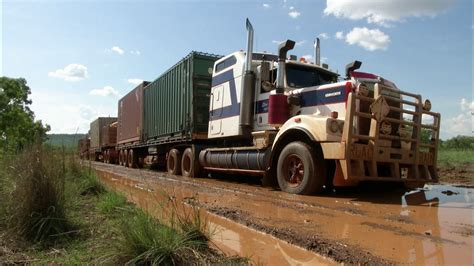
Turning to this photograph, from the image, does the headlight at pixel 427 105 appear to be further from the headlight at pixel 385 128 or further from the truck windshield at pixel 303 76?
the truck windshield at pixel 303 76

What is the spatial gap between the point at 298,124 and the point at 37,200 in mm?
4895

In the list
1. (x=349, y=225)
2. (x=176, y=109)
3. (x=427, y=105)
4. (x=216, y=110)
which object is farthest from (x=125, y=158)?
(x=349, y=225)

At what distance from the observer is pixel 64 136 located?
246 inches

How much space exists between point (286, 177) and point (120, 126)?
57.6ft

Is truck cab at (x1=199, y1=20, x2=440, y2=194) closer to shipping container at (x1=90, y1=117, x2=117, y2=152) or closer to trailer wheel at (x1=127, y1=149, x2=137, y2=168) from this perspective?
trailer wheel at (x1=127, y1=149, x2=137, y2=168)

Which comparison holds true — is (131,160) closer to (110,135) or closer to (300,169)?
(110,135)

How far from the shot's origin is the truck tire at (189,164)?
41.0 ft

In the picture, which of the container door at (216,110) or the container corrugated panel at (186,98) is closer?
the container door at (216,110)

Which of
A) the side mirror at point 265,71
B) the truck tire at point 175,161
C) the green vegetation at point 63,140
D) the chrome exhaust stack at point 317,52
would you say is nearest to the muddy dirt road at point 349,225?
the green vegetation at point 63,140

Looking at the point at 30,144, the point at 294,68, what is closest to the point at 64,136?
the point at 30,144

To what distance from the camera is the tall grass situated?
4.20m

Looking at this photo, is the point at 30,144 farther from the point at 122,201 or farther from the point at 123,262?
the point at 123,262

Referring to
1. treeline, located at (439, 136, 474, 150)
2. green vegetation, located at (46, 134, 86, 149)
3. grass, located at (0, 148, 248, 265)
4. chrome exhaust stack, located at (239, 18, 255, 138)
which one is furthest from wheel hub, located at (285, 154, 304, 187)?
treeline, located at (439, 136, 474, 150)

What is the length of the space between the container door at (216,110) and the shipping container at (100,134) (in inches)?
691
